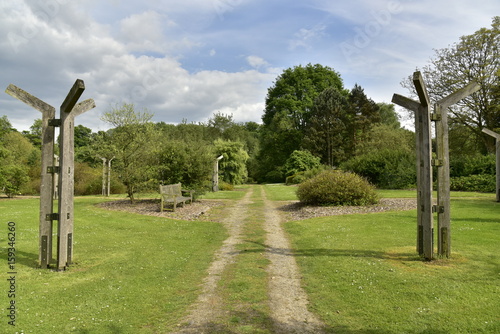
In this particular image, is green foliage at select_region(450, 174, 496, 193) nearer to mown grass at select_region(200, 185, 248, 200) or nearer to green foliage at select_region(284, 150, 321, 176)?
mown grass at select_region(200, 185, 248, 200)

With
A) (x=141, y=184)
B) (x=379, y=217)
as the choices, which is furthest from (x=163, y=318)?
(x=141, y=184)

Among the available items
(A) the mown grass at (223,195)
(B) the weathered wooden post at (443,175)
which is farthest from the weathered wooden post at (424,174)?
(A) the mown grass at (223,195)

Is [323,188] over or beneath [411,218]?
over

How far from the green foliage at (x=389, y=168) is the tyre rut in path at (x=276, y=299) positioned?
24.0 metres

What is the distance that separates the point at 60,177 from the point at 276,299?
15.3ft

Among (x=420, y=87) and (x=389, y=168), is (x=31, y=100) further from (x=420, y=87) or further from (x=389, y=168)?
(x=389, y=168)

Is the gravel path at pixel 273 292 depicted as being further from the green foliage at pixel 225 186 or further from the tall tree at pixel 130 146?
the green foliage at pixel 225 186

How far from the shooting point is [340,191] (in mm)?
16344

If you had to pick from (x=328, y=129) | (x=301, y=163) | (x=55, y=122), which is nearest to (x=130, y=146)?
(x=55, y=122)

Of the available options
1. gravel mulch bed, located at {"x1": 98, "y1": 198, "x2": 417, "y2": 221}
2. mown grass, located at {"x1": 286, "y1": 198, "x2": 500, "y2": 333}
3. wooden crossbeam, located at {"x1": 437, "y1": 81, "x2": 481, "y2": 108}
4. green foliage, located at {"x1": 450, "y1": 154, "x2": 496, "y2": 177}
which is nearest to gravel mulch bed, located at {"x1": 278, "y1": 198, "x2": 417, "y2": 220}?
gravel mulch bed, located at {"x1": 98, "y1": 198, "x2": 417, "y2": 221}

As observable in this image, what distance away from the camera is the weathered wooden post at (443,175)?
696cm

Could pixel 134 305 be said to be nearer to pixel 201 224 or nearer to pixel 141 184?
pixel 201 224

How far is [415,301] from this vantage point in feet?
15.9

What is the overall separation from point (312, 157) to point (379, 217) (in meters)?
33.4
